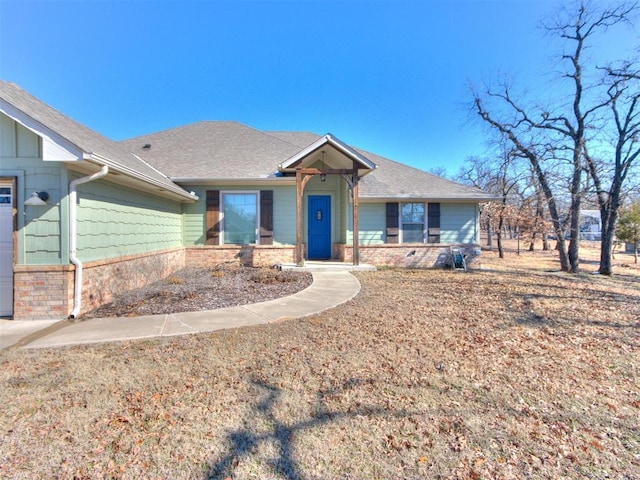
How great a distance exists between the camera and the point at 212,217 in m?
10.3

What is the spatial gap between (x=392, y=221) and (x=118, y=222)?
8.74 meters

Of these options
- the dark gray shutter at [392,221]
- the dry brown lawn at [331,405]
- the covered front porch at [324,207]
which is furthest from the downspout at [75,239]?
the dark gray shutter at [392,221]

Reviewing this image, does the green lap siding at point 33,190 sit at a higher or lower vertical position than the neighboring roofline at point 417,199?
lower

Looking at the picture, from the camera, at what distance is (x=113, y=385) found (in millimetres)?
2824

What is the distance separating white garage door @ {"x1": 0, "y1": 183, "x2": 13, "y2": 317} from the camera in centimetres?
475

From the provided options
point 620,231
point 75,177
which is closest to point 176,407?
point 75,177

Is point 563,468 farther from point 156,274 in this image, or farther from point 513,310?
point 156,274

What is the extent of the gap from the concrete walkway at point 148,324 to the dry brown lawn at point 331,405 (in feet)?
1.01

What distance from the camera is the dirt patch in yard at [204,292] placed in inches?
211

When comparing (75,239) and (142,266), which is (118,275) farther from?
(75,239)

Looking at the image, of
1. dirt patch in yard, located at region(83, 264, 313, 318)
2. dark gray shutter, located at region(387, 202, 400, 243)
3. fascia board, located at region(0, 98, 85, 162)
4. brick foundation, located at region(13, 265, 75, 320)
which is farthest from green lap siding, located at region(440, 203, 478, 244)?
brick foundation, located at region(13, 265, 75, 320)

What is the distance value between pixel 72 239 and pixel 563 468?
6.57 metres

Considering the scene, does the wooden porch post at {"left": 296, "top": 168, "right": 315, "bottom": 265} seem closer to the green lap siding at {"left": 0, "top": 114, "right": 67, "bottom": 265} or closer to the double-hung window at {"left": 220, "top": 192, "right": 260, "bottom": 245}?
the double-hung window at {"left": 220, "top": 192, "right": 260, "bottom": 245}

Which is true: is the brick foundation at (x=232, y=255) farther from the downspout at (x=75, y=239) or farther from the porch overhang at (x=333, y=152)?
the downspout at (x=75, y=239)
